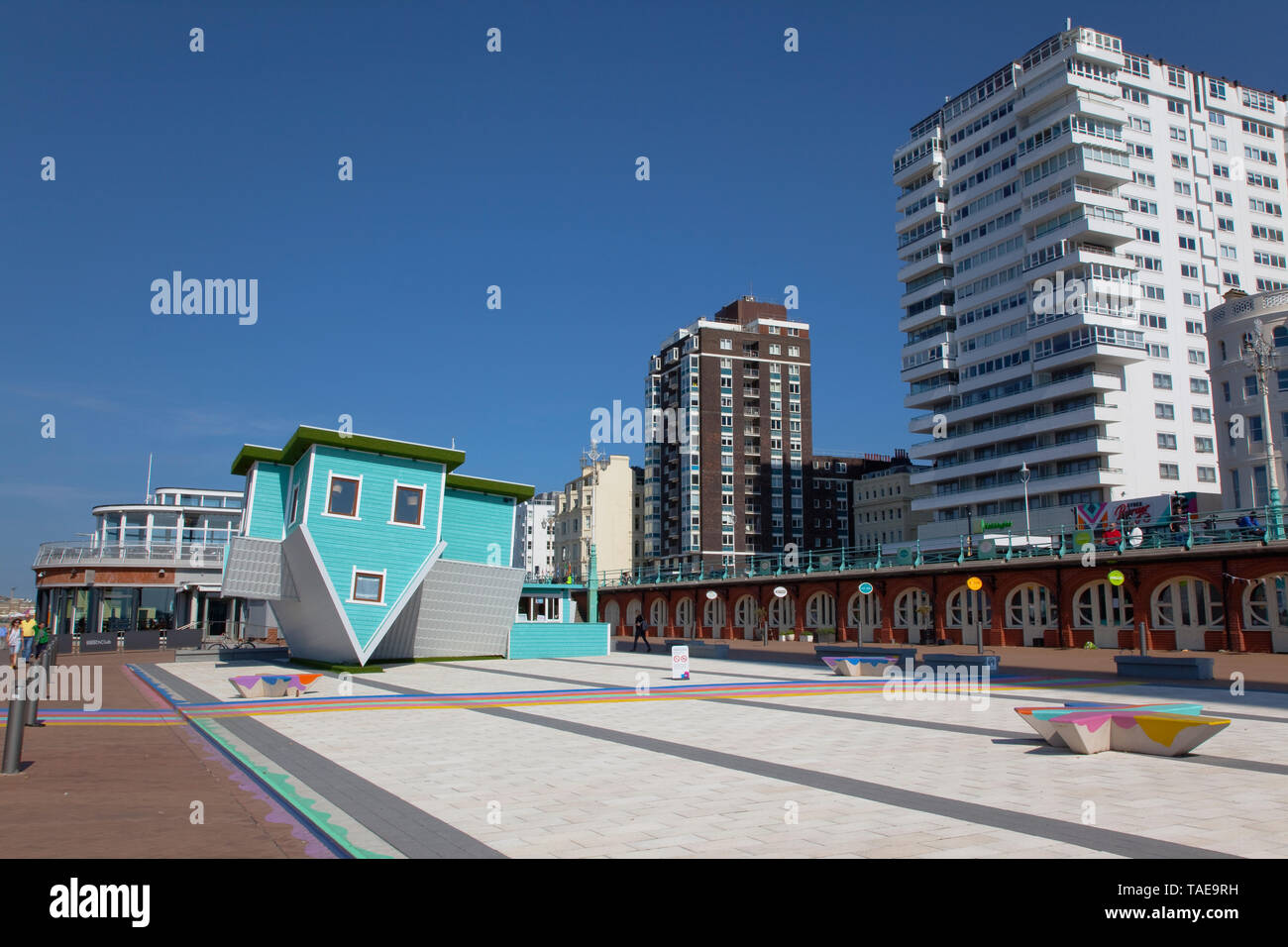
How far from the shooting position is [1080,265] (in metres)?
71.6

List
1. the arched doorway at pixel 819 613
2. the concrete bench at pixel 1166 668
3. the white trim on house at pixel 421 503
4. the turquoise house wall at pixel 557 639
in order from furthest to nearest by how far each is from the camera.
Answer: the arched doorway at pixel 819 613 → the turquoise house wall at pixel 557 639 → the white trim on house at pixel 421 503 → the concrete bench at pixel 1166 668

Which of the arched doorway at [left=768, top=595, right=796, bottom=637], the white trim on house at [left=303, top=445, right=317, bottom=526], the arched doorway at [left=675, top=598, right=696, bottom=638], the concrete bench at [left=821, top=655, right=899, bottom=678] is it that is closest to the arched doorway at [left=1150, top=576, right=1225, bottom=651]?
the concrete bench at [left=821, top=655, right=899, bottom=678]

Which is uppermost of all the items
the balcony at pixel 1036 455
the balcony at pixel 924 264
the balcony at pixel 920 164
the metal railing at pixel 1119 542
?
the balcony at pixel 920 164

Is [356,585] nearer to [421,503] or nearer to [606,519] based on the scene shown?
[421,503]

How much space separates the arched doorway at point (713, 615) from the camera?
63562mm

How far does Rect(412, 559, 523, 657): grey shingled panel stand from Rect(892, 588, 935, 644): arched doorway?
71.0ft

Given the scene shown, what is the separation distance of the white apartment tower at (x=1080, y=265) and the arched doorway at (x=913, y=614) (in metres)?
29.2

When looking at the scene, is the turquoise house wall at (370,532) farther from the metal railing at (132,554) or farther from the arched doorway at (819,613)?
the metal railing at (132,554)

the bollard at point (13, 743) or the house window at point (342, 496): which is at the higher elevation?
the house window at point (342, 496)

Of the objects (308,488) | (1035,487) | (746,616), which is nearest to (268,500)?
(308,488)

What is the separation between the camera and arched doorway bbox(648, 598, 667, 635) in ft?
235

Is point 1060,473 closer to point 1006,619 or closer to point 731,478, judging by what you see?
point 1006,619

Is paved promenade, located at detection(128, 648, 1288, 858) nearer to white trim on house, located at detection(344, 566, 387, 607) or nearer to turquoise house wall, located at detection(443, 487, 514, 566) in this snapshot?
white trim on house, located at detection(344, 566, 387, 607)

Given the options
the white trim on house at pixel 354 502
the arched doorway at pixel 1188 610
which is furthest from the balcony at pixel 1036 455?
the white trim on house at pixel 354 502
